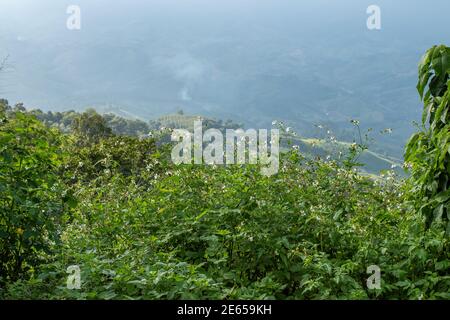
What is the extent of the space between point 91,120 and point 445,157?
4981 cm

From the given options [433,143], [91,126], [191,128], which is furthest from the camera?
[91,126]

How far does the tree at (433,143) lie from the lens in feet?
13.1
